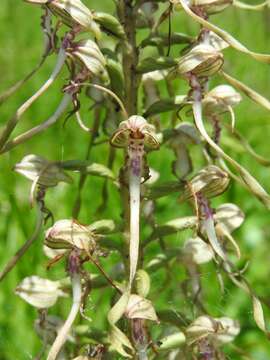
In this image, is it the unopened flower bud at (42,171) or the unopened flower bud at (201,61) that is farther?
the unopened flower bud at (42,171)

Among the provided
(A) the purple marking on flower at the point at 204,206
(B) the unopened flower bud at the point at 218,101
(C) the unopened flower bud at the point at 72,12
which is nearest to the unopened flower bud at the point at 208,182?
(A) the purple marking on flower at the point at 204,206

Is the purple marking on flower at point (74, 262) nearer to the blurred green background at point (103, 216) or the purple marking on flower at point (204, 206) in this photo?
the blurred green background at point (103, 216)

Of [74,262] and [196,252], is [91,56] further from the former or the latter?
[196,252]

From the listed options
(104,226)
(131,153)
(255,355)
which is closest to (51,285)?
(104,226)

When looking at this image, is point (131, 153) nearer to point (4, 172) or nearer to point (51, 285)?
point (51, 285)

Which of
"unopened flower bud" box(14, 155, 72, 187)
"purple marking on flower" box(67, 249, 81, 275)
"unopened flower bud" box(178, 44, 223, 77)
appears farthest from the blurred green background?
"unopened flower bud" box(178, 44, 223, 77)

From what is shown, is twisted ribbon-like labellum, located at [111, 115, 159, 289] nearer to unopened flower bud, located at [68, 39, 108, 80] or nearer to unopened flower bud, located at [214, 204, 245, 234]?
unopened flower bud, located at [68, 39, 108, 80]

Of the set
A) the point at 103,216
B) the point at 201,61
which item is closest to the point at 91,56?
the point at 201,61

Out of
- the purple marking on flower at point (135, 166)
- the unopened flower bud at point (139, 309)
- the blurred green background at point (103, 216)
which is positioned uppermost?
the purple marking on flower at point (135, 166)
